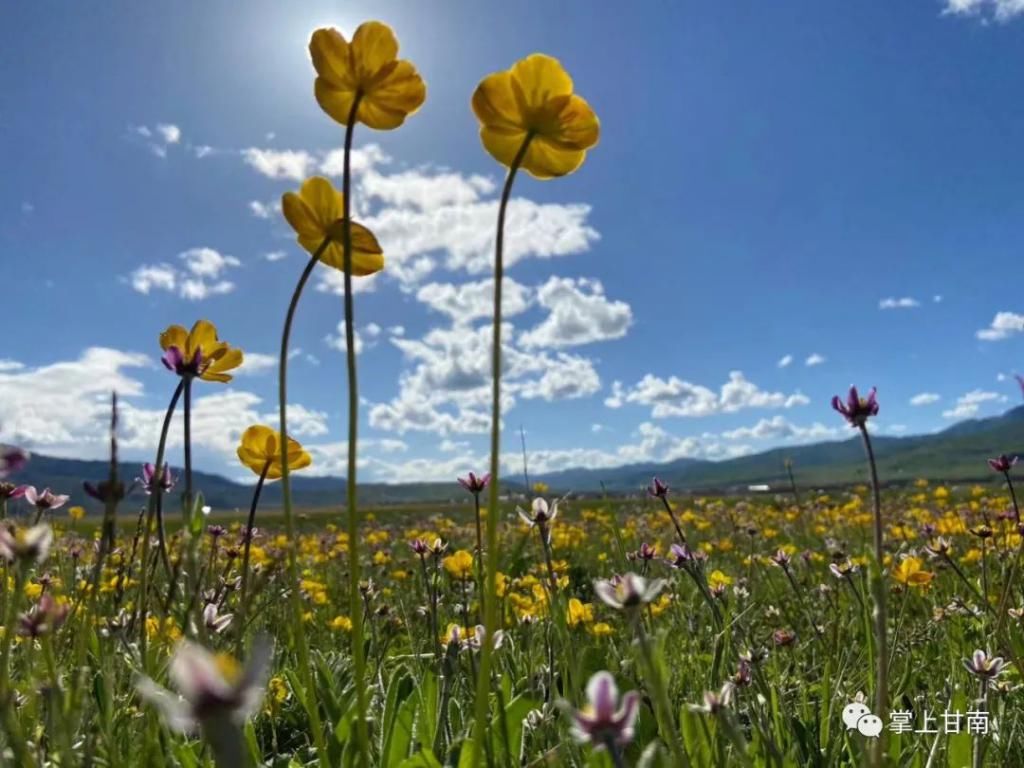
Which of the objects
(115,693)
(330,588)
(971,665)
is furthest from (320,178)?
(330,588)

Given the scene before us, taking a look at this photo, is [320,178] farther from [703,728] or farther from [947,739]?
[947,739]

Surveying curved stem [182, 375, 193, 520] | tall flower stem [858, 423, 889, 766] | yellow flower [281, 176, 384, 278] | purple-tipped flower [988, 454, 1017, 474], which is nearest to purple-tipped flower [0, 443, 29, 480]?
curved stem [182, 375, 193, 520]

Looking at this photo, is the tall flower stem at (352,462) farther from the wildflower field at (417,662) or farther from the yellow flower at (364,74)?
the yellow flower at (364,74)

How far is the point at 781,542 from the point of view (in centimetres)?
868

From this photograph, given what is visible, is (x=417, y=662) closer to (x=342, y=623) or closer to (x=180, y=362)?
(x=180, y=362)

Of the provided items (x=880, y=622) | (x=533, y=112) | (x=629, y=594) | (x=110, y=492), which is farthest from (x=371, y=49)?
(x=880, y=622)

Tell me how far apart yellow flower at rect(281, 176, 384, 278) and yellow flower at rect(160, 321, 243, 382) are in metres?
0.40

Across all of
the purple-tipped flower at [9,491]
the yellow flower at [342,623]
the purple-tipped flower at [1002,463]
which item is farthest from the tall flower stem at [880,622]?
the yellow flower at [342,623]

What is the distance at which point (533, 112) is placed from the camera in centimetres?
148

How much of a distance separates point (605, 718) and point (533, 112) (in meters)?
1.09

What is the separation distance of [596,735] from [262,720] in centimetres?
237

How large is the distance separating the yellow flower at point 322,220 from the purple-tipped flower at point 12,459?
0.72 meters

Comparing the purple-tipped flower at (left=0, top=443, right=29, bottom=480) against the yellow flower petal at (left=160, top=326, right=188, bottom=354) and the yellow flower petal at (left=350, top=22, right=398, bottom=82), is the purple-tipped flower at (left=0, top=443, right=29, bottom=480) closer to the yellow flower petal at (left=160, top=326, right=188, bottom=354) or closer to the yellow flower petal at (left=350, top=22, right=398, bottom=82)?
the yellow flower petal at (left=160, top=326, right=188, bottom=354)

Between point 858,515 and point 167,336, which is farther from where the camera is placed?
point 858,515
